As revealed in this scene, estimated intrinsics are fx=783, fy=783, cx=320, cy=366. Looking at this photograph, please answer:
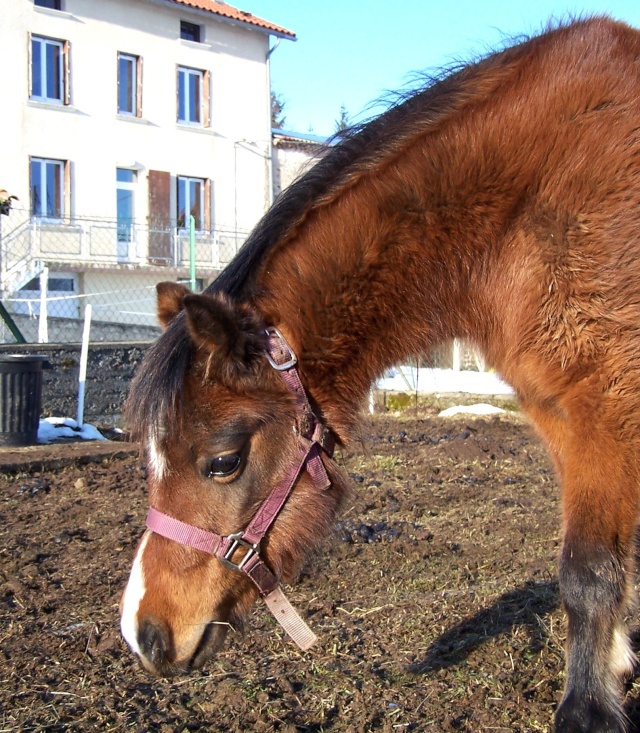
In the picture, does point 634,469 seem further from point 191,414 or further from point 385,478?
point 385,478

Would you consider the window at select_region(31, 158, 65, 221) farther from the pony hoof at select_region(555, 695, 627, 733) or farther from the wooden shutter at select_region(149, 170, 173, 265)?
the pony hoof at select_region(555, 695, 627, 733)

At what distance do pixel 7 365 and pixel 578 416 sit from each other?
636 centimetres

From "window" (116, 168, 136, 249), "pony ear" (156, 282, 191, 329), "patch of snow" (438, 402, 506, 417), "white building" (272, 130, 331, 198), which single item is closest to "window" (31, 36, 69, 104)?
"window" (116, 168, 136, 249)

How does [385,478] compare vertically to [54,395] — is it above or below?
below

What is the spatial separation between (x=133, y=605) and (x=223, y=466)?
0.50 meters

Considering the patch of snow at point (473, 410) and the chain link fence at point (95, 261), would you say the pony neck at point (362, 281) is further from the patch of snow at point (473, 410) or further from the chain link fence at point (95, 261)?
the chain link fence at point (95, 261)

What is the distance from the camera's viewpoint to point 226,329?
87.4 inches

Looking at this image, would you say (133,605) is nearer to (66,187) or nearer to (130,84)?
(66,187)

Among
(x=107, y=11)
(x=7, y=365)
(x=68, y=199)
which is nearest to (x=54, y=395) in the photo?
(x=7, y=365)

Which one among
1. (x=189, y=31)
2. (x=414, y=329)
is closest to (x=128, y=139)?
(x=189, y=31)

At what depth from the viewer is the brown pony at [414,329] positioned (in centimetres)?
236

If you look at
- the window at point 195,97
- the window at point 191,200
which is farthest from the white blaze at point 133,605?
the window at point 195,97

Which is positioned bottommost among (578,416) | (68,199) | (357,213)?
(578,416)

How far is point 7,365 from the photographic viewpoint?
7.55m
